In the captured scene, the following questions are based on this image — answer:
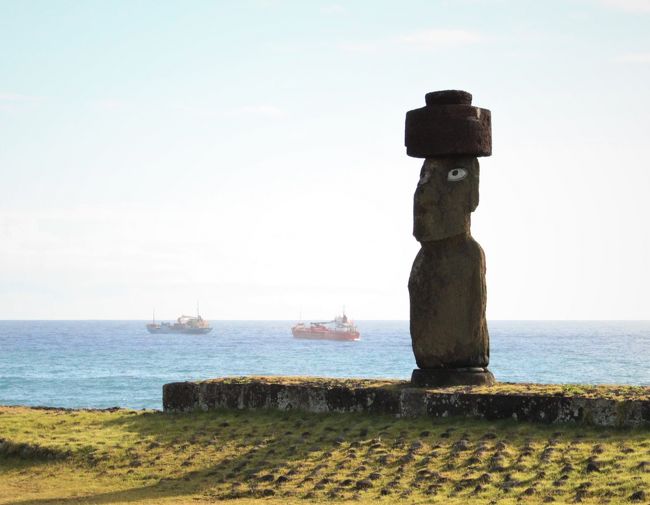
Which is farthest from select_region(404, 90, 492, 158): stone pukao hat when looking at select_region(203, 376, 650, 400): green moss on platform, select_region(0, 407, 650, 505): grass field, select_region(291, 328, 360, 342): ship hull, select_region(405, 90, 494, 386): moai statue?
select_region(291, 328, 360, 342): ship hull

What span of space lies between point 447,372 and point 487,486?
406 cm

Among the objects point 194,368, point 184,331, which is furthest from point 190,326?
point 194,368

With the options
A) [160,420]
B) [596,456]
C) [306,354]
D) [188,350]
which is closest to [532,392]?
[596,456]

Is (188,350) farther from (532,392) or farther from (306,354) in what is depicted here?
(532,392)

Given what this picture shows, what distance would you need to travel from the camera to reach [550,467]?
1382 centimetres

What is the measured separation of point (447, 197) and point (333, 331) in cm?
14210

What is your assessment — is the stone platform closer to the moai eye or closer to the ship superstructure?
the moai eye

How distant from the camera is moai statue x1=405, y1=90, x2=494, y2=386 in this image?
56.7 feet

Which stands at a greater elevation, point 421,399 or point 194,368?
point 421,399

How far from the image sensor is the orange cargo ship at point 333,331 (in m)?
155

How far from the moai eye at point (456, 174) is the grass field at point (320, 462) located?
12.4 ft

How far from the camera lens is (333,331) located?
522 ft

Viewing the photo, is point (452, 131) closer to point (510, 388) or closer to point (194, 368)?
point (510, 388)

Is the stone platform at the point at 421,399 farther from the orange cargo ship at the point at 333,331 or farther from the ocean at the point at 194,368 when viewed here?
the orange cargo ship at the point at 333,331
